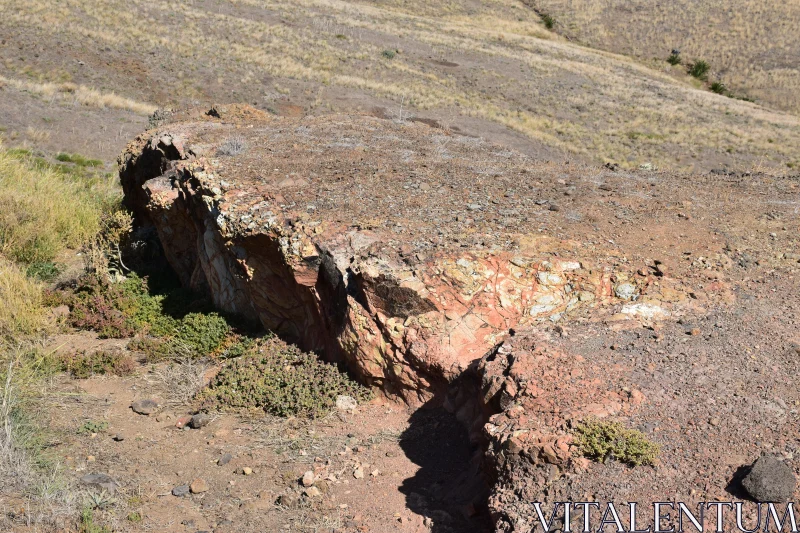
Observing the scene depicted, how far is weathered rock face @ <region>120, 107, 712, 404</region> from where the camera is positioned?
638 cm

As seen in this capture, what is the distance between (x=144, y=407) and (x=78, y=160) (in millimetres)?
13965

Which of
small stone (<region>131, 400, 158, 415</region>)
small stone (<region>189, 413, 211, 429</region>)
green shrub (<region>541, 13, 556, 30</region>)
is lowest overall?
small stone (<region>131, 400, 158, 415</region>)

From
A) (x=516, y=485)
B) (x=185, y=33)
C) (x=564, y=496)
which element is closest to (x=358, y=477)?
(x=516, y=485)

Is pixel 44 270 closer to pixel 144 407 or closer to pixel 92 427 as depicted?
pixel 144 407

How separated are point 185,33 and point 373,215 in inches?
1175

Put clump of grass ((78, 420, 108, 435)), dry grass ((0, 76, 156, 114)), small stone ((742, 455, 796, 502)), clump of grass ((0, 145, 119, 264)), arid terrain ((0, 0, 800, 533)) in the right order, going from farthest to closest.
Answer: dry grass ((0, 76, 156, 114)), clump of grass ((0, 145, 119, 264)), clump of grass ((78, 420, 108, 435)), arid terrain ((0, 0, 800, 533)), small stone ((742, 455, 796, 502))

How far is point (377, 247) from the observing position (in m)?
6.84

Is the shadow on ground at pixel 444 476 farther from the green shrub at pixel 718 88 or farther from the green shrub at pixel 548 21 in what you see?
the green shrub at pixel 548 21

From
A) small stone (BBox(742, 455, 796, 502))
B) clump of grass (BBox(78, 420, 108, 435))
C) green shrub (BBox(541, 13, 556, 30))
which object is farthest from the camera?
green shrub (BBox(541, 13, 556, 30))

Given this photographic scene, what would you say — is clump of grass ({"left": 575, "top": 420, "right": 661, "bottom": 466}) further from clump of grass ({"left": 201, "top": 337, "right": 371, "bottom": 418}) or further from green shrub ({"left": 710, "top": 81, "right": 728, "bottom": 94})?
green shrub ({"left": 710, "top": 81, "right": 728, "bottom": 94})

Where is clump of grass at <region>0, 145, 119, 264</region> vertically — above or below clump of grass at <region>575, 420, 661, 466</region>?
below

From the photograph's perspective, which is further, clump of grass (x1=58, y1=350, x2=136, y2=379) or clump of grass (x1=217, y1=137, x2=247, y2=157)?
clump of grass (x1=217, y1=137, x2=247, y2=157)

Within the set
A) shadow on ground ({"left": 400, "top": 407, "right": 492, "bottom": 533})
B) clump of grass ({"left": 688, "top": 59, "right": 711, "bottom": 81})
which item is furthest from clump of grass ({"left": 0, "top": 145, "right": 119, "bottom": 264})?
clump of grass ({"left": 688, "top": 59, "right": 711, "bottom": 81})

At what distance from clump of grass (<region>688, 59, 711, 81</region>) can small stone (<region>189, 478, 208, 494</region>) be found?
150 feet
